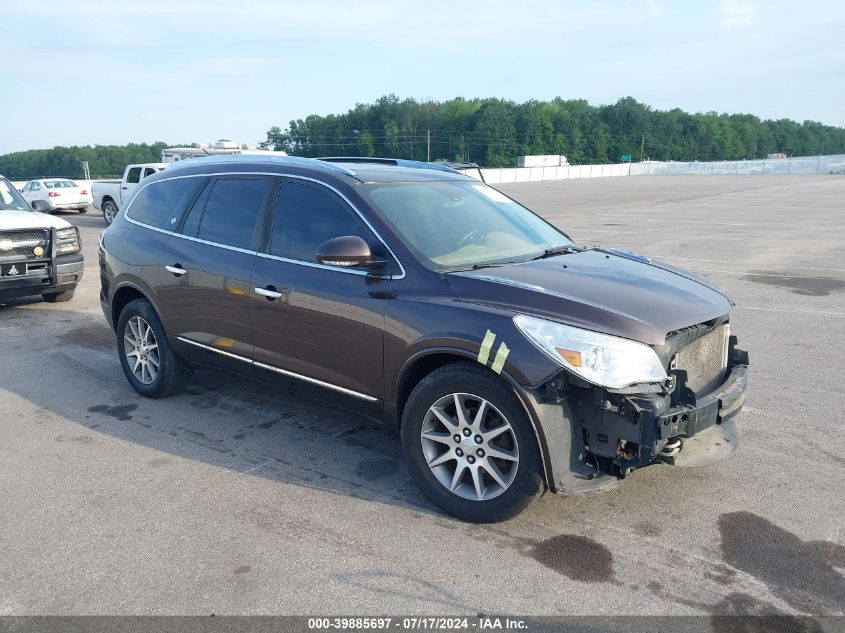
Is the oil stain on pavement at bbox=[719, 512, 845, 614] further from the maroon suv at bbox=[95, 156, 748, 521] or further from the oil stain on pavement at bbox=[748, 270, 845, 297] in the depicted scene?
the oil stain on pavement at bbox=[748, 270, 845, 297]

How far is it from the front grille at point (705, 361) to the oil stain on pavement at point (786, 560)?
2.36 ft

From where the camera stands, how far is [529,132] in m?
130

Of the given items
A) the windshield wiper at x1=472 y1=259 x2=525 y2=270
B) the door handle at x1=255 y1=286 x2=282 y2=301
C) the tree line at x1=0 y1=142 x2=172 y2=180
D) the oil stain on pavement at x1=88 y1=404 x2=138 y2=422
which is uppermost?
the tree line at x1=0 y1=142 x2=172 y2=180

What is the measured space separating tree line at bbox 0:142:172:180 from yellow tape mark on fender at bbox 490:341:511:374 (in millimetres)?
68370

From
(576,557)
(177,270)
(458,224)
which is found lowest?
(576,557)

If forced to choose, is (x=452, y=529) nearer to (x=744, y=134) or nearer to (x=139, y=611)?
(x=139, y=611)

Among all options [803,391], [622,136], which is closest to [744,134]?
[622,136]

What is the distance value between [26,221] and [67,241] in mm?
538

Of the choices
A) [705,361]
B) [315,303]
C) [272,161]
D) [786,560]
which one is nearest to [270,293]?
[315,303]

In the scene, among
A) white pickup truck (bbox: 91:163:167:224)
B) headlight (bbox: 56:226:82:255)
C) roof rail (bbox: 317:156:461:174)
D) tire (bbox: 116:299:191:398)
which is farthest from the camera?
white pickup truck (bbox: 91:163:167:224)

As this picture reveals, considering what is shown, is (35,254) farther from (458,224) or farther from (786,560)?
(786,560)

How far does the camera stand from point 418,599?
3105 millimetres

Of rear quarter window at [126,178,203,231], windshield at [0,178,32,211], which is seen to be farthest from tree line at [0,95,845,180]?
rear quarter window at [126,178,203,231]

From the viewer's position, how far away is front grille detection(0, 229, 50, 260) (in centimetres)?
879
